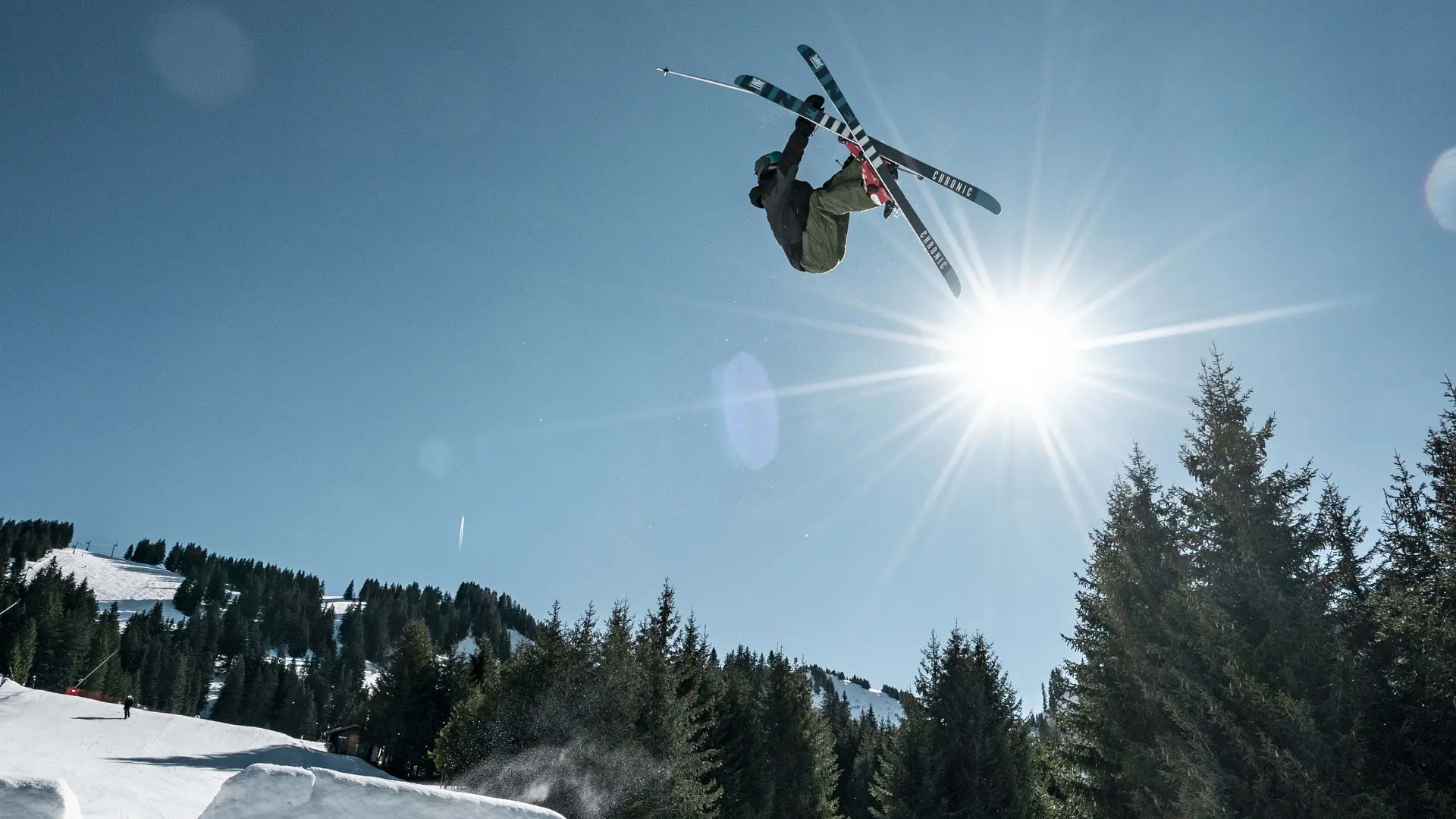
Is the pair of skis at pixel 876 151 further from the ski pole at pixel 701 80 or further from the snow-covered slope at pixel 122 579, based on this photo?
the snow-covered slope at pixel 122 579

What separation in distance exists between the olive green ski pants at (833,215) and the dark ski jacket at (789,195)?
0.10 meters

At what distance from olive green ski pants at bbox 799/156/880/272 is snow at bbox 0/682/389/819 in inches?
299

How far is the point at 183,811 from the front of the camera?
16016mm

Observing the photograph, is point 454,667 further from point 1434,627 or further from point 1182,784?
point 1434,627

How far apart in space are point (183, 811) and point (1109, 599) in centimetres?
2058

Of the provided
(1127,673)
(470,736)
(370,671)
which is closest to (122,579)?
(370,671)

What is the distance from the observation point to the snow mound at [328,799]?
6.86m

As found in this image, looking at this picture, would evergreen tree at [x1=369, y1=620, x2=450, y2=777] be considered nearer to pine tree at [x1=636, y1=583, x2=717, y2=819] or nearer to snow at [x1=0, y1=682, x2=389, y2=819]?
snow at [x1=0, y1=682, x2=389, y2=819]

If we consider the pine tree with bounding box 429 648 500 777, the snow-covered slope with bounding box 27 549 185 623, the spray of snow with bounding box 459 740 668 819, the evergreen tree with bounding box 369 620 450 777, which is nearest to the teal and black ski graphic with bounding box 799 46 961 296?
the spray of snow with bounding box 459 740 668 819

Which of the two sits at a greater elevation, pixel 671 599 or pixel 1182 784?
pixel 671 599

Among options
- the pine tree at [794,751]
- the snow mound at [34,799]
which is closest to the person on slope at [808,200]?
the snow mound at [34,799]

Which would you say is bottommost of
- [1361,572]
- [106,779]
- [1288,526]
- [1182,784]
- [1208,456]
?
[106,779]

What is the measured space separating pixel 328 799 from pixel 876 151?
30.6 feet

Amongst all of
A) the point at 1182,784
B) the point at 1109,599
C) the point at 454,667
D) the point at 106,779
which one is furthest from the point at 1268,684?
the point at 454,667
